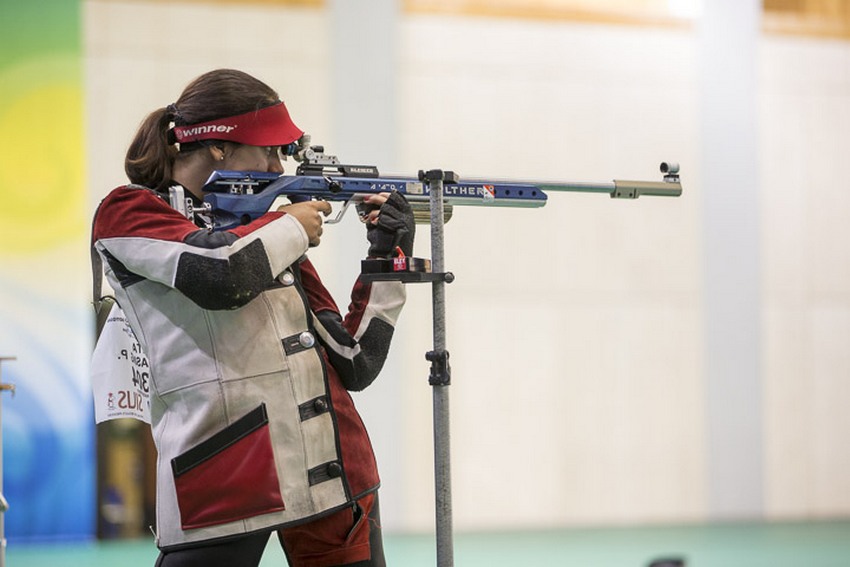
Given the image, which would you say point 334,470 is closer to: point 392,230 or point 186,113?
point 392,230

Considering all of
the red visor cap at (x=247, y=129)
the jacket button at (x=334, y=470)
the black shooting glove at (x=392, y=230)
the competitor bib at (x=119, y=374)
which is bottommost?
the jacket button at (x=334, y=470)

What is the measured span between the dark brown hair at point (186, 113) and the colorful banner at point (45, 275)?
13.6 feet

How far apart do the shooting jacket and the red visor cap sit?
0.19 metres

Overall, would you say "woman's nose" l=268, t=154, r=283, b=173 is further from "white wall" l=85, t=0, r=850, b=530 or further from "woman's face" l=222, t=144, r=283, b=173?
"white wall" l=85, t=0, r=850, b=530

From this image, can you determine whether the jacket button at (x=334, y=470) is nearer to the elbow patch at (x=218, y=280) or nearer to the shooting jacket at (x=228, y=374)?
the shooting jacket at (x=228, y=374)

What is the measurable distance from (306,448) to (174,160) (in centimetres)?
65

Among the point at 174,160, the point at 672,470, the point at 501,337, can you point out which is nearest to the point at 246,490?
the point at 174,160

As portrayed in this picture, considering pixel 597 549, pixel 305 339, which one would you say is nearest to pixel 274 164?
pixel 305 339

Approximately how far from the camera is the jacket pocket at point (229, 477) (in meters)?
1.76

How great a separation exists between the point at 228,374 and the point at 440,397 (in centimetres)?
41

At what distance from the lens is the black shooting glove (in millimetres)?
2029

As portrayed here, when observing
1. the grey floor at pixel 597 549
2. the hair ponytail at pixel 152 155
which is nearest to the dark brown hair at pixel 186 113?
the hair ponytail at pixel 152 155

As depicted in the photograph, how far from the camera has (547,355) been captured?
6652 mm

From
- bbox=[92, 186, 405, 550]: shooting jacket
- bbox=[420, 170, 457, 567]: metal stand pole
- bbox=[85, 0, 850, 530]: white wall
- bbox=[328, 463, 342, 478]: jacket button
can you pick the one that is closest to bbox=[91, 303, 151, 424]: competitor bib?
bbox=[92, 186, 405, 550]: shooting jacket
